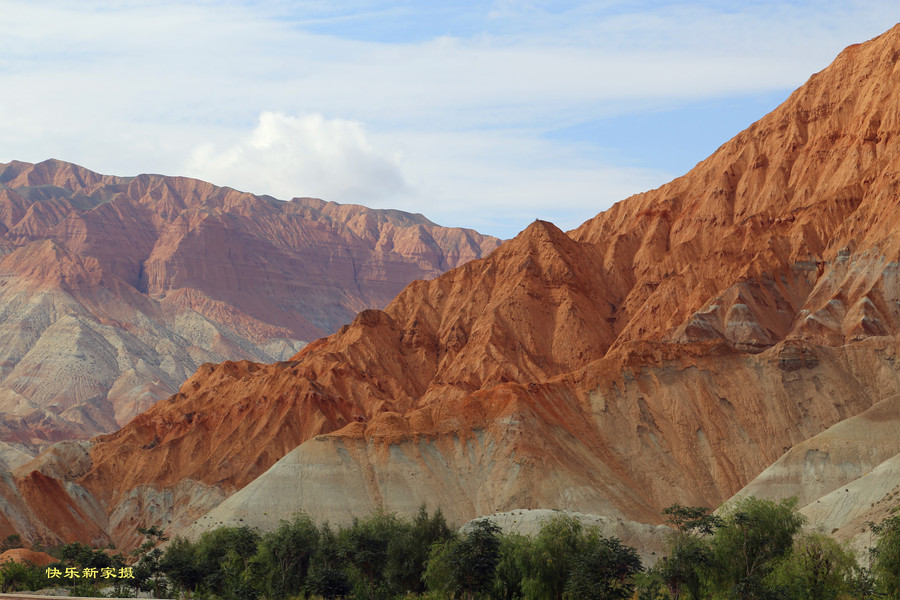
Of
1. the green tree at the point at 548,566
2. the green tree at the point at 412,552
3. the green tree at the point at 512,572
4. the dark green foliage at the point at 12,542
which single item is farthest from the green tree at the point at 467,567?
the dark green foliage at the point at 12,542

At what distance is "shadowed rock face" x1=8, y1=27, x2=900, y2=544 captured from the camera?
119 m

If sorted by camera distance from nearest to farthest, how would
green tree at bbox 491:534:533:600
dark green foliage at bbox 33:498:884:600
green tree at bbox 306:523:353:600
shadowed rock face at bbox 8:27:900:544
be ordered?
dark green foliage at bbox 33:498:884:600 → green tree at bbox 491:534:533:600 → green tree at bbox 306:523:353:600 → shadowed rock face at bbox 8:27:900:544

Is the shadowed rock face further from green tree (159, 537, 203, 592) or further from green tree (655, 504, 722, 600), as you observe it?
green tree (655, 504, 722, 600)

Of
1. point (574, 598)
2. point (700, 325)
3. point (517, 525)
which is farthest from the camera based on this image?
point (700, 325)

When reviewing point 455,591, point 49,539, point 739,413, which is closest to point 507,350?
point 739,413

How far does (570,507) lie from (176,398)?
70.1m

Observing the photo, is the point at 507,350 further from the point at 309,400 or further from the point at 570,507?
the point at 570,507

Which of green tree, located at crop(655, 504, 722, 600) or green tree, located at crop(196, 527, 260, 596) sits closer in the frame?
green tree, located at crop(655, 504, 722, 600)

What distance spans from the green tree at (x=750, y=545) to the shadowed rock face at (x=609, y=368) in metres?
38.2

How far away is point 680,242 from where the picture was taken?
167500 mm

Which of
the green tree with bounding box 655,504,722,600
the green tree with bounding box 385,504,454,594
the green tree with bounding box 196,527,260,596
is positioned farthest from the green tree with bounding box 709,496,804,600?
the green tree with bounding box 196,527,260,596

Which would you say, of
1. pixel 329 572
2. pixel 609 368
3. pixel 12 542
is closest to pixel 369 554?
pixel 329 572

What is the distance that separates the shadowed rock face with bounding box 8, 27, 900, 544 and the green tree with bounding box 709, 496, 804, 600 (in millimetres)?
38199

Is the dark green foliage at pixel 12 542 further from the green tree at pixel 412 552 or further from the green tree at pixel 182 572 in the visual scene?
the green tree at pixel 412 552
